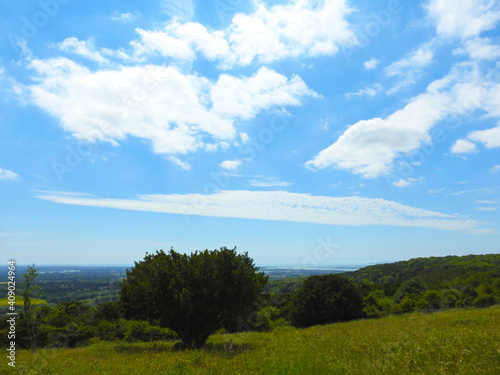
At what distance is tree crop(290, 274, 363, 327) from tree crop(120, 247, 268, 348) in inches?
1288

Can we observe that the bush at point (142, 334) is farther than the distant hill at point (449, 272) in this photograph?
No

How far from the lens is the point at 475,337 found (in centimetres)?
767

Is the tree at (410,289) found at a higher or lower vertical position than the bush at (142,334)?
lower

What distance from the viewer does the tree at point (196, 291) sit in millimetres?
15234

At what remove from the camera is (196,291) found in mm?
15305

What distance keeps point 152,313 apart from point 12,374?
299 inches

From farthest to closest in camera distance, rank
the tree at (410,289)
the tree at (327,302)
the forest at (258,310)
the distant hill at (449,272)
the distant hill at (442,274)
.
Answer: the distant hill at (449,272), the distant hill at (442,274), the tree at (410,289), the tree at (327,302), the forest at (258,310)

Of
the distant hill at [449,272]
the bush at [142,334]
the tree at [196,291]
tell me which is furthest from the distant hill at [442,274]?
the tree at [196,291]

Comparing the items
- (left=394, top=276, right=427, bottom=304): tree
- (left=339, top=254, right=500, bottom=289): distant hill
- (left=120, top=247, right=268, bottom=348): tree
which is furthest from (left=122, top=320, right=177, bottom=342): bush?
(left=394, top=276, right=427, bottom=304): tree

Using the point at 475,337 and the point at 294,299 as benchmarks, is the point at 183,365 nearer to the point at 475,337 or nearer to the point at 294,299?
the point at 475,337

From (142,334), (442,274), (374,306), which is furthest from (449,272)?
(142,334)

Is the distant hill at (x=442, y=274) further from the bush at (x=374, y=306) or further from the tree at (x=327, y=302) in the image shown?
the tree at (x=327, y=302)

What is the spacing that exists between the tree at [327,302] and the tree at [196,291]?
107ft

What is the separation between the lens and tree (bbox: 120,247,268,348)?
600 inches
